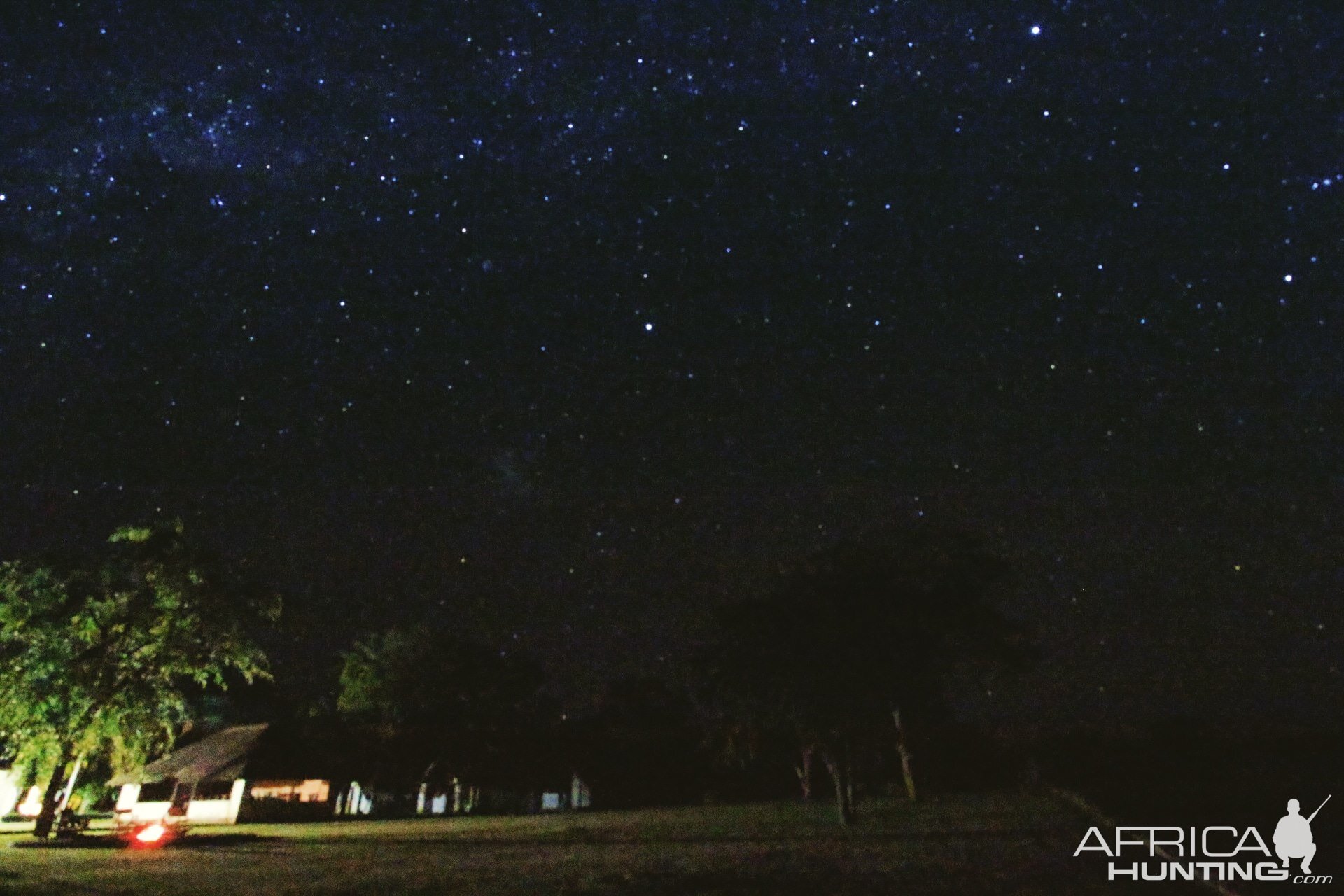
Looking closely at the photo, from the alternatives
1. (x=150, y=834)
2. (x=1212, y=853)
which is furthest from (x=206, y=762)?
(x=1212, y=853)

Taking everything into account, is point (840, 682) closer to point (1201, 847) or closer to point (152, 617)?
point (1201, 847)

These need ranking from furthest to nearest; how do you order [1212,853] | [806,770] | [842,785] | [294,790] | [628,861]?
[294,790] → [806,770] → [842,785] → [628,861] → [1212,853]

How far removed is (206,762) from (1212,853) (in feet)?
156

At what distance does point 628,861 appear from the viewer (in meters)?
18.5

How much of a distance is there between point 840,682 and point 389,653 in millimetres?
34925

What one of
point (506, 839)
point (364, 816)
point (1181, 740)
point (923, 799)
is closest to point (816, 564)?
point (506, 839)

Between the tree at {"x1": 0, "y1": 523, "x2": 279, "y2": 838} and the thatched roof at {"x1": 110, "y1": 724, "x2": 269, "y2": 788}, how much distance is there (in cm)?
2191

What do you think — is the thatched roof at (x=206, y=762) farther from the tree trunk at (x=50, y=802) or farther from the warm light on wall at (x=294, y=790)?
the tree trunk at (x=50, y=802)

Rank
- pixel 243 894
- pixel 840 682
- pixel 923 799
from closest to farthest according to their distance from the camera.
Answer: pixel 243 894 → pixel 840 682 → pixel 923 799

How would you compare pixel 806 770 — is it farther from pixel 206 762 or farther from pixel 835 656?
pixel 206 762

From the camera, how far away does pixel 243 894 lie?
1422 centimetres


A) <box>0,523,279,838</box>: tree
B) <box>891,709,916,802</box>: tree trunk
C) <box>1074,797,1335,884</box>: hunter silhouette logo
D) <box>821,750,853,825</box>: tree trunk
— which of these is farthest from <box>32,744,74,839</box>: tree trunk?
<box>891,709,916,802</box>: tree trunk

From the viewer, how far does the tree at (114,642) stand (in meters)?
23.5

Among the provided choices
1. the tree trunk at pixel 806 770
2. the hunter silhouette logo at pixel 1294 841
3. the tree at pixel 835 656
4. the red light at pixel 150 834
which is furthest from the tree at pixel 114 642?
the hunter silhouette logo at pixel 1294 841
